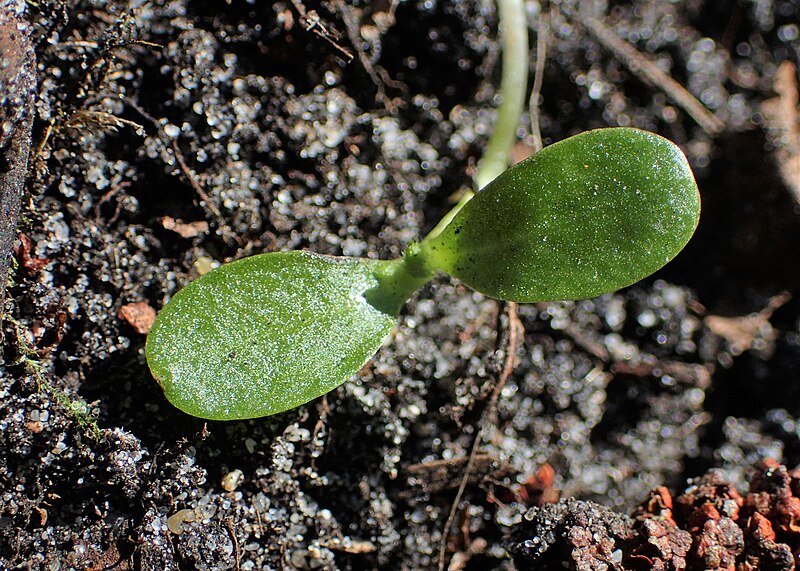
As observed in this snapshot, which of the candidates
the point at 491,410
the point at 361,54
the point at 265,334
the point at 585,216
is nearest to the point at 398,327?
the point at 491,410

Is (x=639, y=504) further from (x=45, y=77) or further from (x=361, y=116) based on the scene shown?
(x=45, y=77)

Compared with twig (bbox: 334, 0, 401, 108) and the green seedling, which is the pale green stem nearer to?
twig (bbox: 334, 0, 401, 108)

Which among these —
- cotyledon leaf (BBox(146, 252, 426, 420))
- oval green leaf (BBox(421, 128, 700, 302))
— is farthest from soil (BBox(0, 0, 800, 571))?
oval green leaf (BBox(421, 128, 700, 302))

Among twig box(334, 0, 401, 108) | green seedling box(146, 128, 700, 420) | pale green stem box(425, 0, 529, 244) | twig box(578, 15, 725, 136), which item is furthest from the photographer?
twig box(578, 15, 725, 136)

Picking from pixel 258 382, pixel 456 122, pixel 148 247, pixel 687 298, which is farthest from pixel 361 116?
pixel 687 298

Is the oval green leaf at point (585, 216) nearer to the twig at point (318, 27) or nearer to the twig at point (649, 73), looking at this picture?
the twig at point (318, 27)

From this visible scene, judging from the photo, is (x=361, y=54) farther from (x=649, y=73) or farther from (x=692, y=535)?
(x=692, y=535)

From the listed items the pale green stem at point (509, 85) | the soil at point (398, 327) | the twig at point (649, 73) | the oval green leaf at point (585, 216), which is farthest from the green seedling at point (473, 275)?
the twig at point (649, 73)
